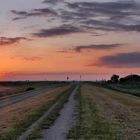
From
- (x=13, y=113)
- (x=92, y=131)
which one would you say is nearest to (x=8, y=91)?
(x=13, y=113)

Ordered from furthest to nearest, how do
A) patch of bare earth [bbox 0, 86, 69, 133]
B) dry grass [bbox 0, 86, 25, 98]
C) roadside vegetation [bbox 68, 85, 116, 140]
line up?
dry grass [bbox 0, 86, 25, 98]
patch of bare earth [bbox 0, 86, 69, 133]
roadside vegetation [bbox 68, 85, 116, 140]

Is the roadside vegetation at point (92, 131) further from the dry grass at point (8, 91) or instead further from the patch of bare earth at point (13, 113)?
the dry grass at point (8, 91)

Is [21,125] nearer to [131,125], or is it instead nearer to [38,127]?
[38,127]

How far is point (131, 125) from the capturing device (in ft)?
70.3


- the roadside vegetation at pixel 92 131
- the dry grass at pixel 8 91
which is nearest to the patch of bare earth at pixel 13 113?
the roadside vegetation at pixel 92 131

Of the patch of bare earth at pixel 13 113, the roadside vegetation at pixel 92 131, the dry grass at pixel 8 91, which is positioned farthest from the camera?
the dry grass at pixel 8 91

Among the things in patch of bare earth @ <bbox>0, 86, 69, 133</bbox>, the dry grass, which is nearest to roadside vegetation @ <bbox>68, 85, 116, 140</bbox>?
patch of bare earth @ <bbox>0, 86, 69, 133</bbox>

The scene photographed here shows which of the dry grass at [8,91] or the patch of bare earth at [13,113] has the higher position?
the dry grass at [8,91]

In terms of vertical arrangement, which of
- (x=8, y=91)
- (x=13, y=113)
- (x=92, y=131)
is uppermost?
(x=8, y=91)

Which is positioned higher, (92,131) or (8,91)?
(8,91)

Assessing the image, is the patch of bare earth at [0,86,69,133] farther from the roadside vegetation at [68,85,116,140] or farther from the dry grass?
the dry grass

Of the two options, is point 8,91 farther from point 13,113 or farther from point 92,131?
point 92,131

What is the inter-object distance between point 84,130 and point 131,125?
10.9 feet

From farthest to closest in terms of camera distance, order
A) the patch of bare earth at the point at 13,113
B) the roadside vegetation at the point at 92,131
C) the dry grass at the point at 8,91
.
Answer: the dry grass at the point at 8,91 < the patch of bare earth at the point at 13,113 < the roadside vegetation at the point at 92,131
